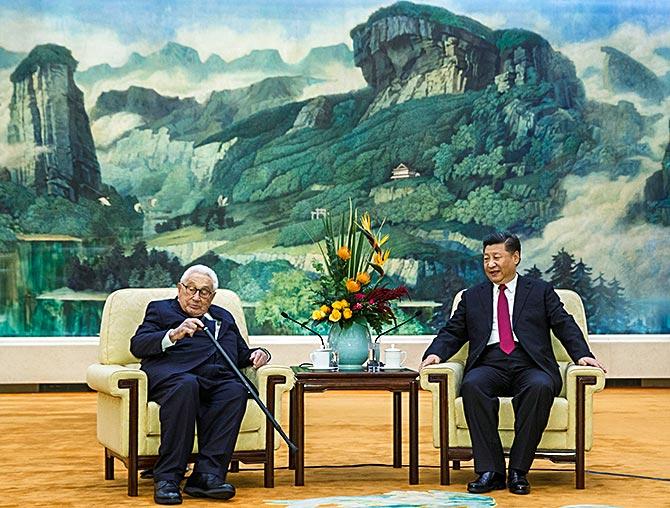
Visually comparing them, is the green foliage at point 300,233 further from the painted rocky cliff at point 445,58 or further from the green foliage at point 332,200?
the painted rocky cliff at point 445,58

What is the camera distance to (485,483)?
5.00 meters

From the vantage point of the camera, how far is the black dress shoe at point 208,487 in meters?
4.82

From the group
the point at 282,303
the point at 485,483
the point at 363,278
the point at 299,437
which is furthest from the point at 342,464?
the point at 282,303

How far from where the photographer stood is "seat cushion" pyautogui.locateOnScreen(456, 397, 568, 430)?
515 cm

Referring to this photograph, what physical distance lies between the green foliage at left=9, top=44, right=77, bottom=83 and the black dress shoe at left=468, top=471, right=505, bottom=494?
6569mm

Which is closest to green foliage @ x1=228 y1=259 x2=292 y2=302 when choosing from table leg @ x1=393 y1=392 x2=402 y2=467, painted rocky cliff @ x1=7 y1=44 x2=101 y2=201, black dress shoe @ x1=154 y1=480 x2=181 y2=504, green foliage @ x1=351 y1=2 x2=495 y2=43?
painted rocky cliff @ x1=7 y1=44 x2=101 y2=201

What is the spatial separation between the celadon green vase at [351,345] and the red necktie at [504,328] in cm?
59

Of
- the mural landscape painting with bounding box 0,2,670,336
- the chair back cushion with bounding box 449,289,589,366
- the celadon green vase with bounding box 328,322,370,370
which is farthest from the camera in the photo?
the mural landscape painting with bounding box 0,2,670,336

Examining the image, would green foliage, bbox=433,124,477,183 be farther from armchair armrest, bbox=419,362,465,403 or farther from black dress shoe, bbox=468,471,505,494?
black dress shoe, bbox=468,471,505,494

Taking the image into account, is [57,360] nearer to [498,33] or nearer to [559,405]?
[498,33]

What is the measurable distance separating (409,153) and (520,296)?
524 centimetres

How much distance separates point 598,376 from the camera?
Result: 5160mm

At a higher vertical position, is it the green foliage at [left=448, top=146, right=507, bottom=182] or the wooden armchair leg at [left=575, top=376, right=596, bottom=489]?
the green foliage at [left=448, top=146, right=507, bottom=182]

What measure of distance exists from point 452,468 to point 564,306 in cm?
91
